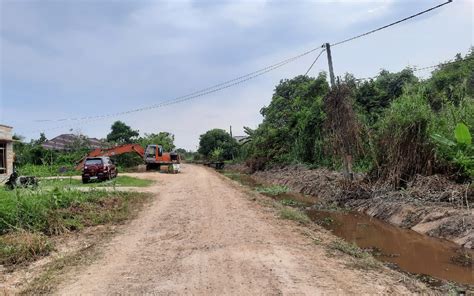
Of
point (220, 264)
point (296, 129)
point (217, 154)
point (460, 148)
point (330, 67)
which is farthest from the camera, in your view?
point (217, 154)

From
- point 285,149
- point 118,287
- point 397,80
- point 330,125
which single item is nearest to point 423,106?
point 330,125

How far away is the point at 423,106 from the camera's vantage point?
15602 millimetres

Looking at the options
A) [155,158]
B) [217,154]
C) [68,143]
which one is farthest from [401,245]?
[217,154]

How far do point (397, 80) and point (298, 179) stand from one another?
14.0m

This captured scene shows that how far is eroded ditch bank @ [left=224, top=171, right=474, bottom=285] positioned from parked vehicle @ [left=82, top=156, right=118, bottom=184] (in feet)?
48.5

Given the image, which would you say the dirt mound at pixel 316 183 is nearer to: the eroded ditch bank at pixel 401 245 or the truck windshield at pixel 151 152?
the eroded ditch bank at pixel 401 245

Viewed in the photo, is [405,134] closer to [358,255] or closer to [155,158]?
[358,255]

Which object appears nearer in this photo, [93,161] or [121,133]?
[93,161]

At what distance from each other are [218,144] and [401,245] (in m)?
62.2

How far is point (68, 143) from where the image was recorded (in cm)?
5162

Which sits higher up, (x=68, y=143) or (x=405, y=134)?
(x=68, y=143)

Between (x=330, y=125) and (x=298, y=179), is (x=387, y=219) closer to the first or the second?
(x=330, y=125)

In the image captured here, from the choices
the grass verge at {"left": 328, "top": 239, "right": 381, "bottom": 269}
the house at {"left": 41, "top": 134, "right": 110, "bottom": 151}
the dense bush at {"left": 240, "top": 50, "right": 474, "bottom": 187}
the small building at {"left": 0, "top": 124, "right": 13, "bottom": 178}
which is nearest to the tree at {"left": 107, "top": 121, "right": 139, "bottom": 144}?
the house at {"left": 41, "top": 134, "right": 110, "bottom": 151}

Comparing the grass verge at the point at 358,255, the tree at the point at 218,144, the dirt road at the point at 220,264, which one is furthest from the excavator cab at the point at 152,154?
the tree at the point at 218,144
